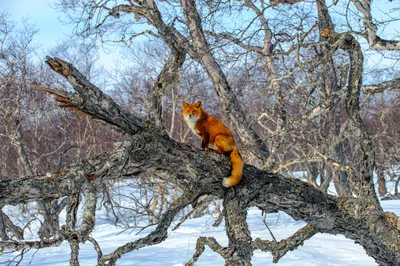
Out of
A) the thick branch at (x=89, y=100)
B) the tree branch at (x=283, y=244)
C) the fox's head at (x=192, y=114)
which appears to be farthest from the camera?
the fox's head at (x=192, y=114)

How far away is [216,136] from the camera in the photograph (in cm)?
384

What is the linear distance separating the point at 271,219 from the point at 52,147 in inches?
434

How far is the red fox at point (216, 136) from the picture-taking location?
9.45 ft

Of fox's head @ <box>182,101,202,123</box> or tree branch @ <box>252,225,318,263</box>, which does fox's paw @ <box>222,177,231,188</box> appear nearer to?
tree branch @ <box>252,225,318,263</box>

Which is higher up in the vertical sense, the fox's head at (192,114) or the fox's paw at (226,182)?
the fox's head at (192,114)

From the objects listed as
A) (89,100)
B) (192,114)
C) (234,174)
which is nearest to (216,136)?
(234,174)

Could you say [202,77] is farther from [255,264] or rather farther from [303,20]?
[255,264]

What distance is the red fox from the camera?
2879 millimetres

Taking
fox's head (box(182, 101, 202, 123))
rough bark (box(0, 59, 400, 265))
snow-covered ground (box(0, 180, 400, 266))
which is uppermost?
fox's head (box(182, 101, 202, 123))

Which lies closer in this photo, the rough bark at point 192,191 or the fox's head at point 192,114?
the rough bark at point 192,191

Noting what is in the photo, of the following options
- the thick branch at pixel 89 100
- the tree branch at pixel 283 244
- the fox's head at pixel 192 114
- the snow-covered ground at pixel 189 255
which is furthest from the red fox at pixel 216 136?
the snow-covered ground at pixel 189 255

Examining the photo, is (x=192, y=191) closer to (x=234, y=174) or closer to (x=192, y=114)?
(x=234, y=174)

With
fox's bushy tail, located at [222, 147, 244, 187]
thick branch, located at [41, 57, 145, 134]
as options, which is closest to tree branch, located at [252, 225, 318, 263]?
fox's bushy tail, located at [222, 147, 244, 187]

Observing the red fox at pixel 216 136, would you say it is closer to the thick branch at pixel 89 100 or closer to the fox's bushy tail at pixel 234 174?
the fox's bushy tail at pixel 234 174
